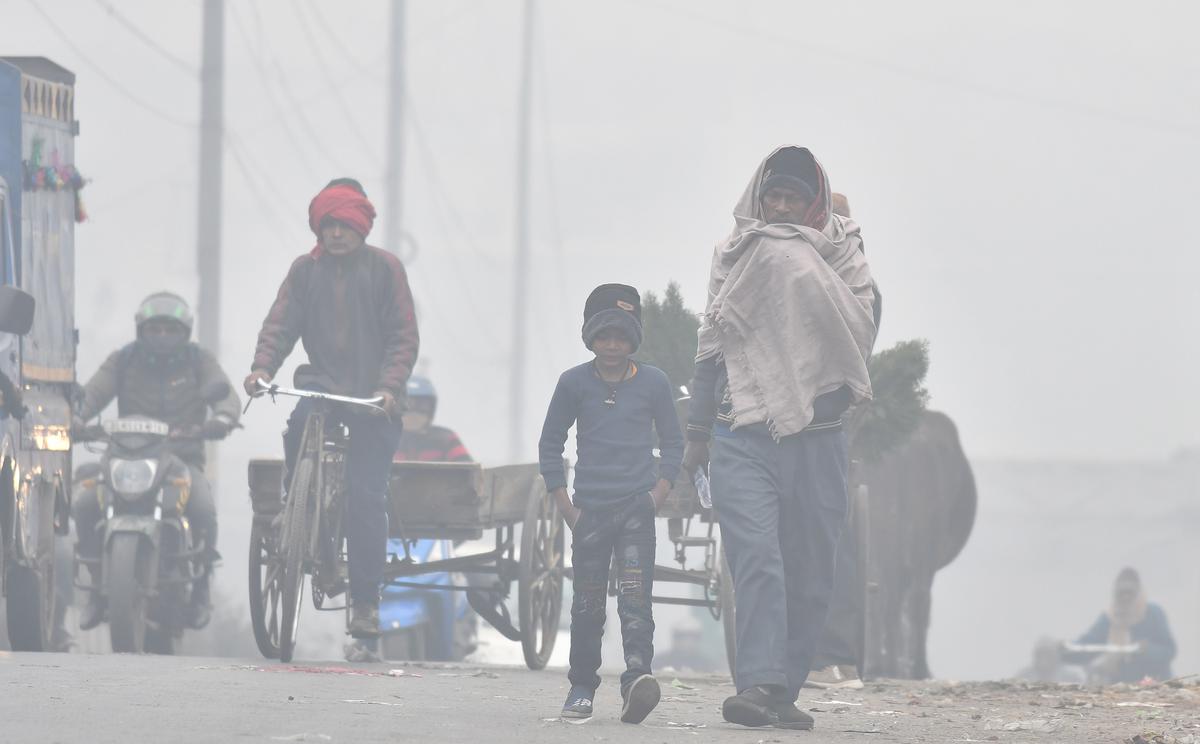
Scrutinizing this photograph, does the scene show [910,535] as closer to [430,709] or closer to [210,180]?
[210,180]

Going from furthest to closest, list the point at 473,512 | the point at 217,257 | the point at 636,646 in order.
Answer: the point at 217,257
the point at 473,512
the point at 636,646

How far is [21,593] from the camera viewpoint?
12.1m

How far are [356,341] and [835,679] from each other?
275cm

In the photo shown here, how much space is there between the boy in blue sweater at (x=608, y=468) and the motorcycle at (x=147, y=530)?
502 cm

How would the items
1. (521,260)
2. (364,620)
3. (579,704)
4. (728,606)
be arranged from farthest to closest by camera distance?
(521,260)
(728,606)
(364,620)
(579,704)

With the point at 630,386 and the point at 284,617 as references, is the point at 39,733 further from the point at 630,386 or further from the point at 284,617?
the point at 284,617

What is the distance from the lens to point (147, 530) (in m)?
12.8

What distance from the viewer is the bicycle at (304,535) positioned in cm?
1055

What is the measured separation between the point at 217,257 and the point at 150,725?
17.5 m

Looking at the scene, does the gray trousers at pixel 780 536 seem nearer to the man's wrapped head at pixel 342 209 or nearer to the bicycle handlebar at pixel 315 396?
the bicycle handlebar at pixel 315 396

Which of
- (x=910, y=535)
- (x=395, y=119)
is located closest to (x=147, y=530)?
(x=910, y=535)

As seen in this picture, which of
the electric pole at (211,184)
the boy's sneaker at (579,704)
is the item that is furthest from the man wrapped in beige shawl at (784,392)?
the electric pole at (211,184)

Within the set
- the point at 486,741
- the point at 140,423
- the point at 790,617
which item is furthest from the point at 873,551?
the point at 486,741

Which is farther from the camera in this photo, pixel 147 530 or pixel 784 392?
pixel 147 530
